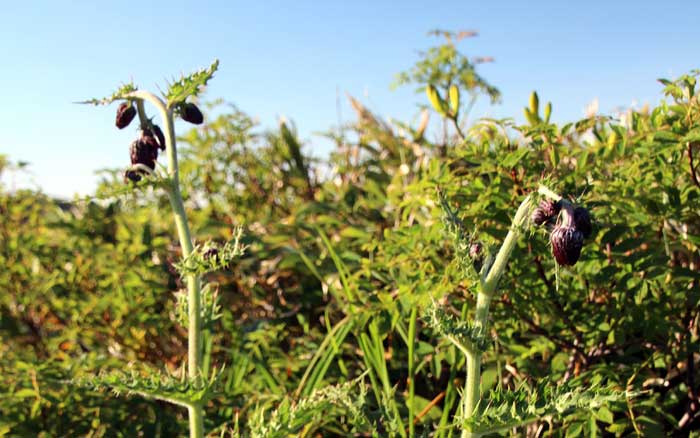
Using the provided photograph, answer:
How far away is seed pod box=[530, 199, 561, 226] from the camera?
1273mm

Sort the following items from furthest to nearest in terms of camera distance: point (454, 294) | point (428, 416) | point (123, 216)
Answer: point (123, 216) → point (428, 416) → point (454, 294)

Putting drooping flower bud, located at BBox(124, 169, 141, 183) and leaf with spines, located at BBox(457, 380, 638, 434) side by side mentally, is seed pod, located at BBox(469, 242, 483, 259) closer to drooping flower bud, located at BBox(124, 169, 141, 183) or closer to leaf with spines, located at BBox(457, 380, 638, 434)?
leaf with spines, located at BBox(457, 380, 638, 434)

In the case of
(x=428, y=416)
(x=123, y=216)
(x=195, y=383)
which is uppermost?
(x=123, y=216)

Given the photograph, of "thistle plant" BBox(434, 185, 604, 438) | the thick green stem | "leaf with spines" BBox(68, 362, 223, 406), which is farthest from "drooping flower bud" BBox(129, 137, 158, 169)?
"thistle plant" BBox(434, 185, 604, 438)

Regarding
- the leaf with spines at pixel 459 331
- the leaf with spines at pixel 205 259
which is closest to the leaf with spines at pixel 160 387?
the leaf with spines at pixel 205 259

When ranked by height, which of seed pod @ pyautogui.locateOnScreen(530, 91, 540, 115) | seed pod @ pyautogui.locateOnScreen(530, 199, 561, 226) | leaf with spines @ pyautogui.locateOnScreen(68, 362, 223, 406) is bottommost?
leaf with spines @ pyautogui.locateOnScreen(68, 362, 223, 406)

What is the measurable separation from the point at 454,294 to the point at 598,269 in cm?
44

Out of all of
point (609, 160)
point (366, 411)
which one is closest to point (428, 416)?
point (366, 411)

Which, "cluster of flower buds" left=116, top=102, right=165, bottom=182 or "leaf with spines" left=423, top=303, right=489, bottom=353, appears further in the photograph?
"cluster of flower buds" left=116, top=102, right=165, bottom=182

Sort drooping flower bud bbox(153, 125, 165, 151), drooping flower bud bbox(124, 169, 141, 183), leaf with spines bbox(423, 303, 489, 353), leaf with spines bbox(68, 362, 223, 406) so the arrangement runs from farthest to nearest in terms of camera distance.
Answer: drooping flower bud bbox(153, 125, 165, 151)
drooping flower bud bbox(124, 169, 141, 183)
leaf with spines bbox(68, 362, 223, 406)
leaf with spines bbox(423, 303, 489, 353)

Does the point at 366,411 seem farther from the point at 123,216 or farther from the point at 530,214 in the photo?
the point at 123,216

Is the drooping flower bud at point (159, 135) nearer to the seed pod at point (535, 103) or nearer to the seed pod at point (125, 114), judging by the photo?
the seed pod at point (125, 114)

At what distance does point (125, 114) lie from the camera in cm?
172

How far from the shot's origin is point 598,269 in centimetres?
176
